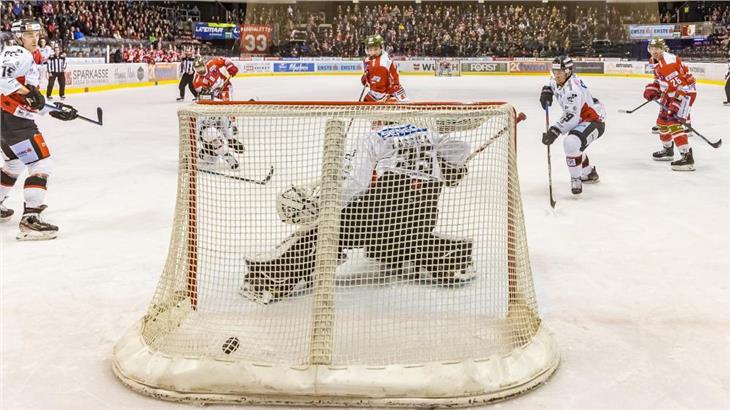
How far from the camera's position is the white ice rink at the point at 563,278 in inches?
97.9

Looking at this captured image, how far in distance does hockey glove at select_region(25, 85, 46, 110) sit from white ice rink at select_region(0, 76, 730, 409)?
820mm

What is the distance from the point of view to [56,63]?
1389cm

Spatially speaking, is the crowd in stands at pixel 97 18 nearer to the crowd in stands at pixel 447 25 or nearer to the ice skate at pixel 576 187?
the crowd in stands at pixel 447 25

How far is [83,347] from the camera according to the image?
281 cm

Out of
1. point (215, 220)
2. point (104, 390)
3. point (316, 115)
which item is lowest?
point (104, 390)

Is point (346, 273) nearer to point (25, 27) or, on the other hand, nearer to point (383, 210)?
point (383, 210)

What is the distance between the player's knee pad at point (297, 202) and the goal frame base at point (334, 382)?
780 mm

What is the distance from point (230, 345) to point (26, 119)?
2778mm

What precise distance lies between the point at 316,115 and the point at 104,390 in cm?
117

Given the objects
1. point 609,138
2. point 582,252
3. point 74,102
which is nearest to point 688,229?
point 582,252

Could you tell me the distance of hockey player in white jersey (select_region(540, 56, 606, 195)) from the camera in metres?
5.66

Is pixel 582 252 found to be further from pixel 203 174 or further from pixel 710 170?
pixel 710 170

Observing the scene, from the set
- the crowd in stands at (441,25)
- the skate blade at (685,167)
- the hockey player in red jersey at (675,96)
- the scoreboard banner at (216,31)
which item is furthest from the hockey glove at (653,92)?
the scoreboard banner at (216,31)

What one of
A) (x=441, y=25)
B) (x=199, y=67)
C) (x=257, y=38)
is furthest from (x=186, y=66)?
(x=441, y=25)
